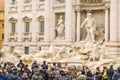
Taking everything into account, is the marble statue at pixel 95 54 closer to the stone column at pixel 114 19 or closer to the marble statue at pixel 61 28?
the stone column at pixel 114 19

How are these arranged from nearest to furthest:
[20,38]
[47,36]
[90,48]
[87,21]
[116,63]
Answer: [116,63]
[90,48]
[87,21]
[47,36]
[20,38]

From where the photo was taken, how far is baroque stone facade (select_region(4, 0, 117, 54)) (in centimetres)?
3994

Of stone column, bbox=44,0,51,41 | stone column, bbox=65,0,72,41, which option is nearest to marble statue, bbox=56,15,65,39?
stone column, bbox=65,0,72,41

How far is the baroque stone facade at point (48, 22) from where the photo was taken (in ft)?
131

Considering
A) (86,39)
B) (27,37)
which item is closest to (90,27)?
(86,39)

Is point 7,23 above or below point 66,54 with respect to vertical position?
above

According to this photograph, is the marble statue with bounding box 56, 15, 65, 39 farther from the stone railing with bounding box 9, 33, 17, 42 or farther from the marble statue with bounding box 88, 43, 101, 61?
the marble statue with bounding box 88, 43, 101, 61

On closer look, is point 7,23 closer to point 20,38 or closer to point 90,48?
point 20,38

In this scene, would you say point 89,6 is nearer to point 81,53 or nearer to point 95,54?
point 81,53

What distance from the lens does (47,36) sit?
139 feet

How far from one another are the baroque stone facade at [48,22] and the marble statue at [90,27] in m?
0.98

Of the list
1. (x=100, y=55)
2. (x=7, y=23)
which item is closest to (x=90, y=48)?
(x=100, y=55)

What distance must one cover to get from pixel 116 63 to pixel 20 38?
16504 mm

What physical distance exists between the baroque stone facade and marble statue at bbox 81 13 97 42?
984mm
